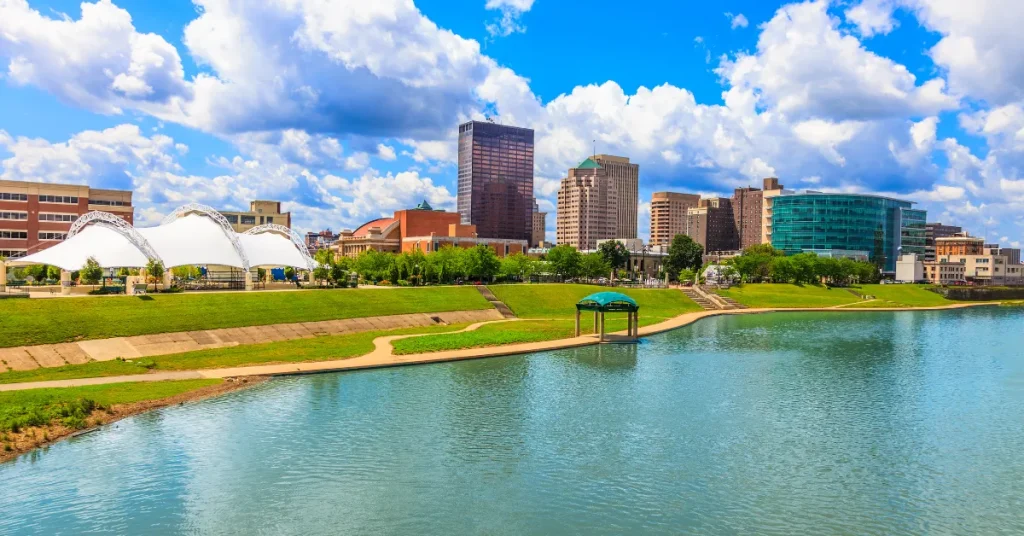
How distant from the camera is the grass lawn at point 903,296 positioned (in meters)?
146

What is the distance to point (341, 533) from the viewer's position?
2448 cm

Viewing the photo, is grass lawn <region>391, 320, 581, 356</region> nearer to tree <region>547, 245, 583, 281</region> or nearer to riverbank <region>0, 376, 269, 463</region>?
riverbank <region>0, 376, 269, 463</region>

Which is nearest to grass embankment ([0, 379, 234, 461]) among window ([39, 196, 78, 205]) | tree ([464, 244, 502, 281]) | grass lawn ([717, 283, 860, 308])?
tree ([464, 244, 502, 281])

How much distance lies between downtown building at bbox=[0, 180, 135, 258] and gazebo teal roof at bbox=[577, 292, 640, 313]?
91.5m

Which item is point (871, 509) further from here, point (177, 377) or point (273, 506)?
point (177, 377)

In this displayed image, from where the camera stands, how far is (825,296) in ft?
497

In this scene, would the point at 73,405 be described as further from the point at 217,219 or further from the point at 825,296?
the point at 825,296

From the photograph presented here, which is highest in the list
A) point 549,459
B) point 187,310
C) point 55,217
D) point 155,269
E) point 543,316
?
point 55,217

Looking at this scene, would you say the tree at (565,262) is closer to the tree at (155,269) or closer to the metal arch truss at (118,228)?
the metal arch truss at (118,228)

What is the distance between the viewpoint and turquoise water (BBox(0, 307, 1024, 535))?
26.0 meters

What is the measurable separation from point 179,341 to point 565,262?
3749 inches

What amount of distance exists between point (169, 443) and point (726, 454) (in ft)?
93.2

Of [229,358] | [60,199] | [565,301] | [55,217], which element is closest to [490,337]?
[229,358]

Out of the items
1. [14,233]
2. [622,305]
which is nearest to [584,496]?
[622,305]
